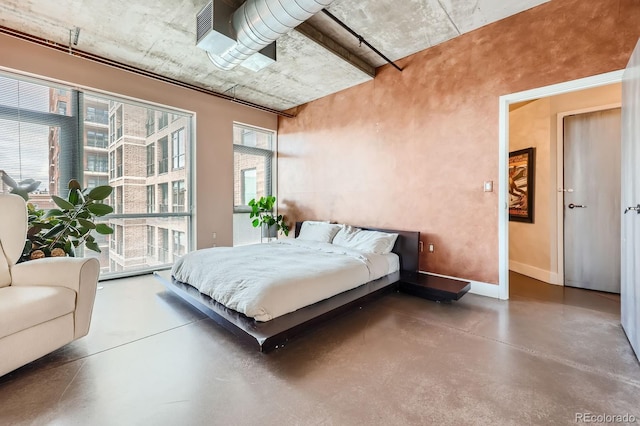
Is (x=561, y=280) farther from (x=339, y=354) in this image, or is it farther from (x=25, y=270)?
(x=25, y=270)

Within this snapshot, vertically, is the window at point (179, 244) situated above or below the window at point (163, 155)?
below

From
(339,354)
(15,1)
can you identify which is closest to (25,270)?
(339,354)

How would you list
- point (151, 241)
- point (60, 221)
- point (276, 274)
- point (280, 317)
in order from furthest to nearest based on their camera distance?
point (151, 241) < point (60, 221) < point (276, 274) < point (280, 317)

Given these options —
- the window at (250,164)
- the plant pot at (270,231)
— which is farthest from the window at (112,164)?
the plant pot at (270,231)

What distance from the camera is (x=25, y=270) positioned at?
84.8 inches

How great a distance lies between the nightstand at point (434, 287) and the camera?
10.1 feet

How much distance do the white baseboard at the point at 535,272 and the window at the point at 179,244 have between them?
18.1 ft

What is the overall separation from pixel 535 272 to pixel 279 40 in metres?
4.81

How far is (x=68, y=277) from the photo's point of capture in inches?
83.3

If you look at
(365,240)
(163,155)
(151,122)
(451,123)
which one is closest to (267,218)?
(163,155)

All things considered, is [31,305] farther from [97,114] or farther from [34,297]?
[97,114]

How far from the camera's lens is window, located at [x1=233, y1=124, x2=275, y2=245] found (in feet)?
18.3

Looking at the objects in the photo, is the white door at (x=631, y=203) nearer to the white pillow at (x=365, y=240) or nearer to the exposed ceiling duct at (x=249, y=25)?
the white pillow at (x=365, y=240)

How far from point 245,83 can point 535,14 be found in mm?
3917
